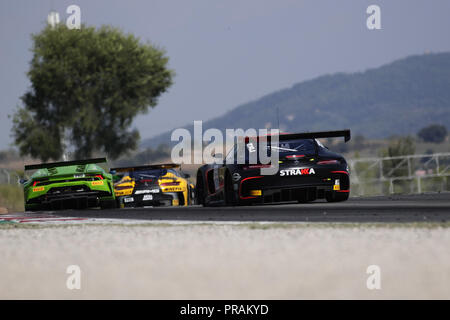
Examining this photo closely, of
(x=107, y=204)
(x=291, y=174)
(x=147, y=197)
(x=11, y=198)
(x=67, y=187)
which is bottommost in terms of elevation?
(x=11, y=198)

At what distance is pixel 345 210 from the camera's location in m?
13.6

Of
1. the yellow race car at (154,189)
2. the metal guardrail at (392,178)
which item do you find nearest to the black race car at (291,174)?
the yellow race car at (154,189)

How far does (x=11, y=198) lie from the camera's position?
2852 cm

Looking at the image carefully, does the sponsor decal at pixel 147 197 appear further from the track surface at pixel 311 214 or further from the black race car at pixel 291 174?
the black race car at pixel 291 174

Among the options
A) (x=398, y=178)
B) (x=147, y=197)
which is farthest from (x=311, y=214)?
(x=398, y=178)

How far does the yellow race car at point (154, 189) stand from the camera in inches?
771

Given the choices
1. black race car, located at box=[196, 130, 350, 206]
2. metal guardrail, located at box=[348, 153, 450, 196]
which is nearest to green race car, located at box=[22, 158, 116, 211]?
black race car, located at box=[196, 130, 350, 206]

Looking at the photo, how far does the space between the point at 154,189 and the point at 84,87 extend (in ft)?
108

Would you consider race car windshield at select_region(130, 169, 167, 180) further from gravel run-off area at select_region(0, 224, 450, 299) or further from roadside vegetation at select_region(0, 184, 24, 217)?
gravel run-off area at select_region(0, 224, 450, 299)

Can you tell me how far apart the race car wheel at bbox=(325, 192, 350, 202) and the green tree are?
1433 inches

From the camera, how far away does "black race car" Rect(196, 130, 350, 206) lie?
1418 cm

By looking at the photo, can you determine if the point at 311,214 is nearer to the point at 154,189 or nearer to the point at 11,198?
the point at 154,189
